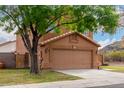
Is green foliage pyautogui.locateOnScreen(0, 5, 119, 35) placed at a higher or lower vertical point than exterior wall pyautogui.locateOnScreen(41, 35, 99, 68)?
higher

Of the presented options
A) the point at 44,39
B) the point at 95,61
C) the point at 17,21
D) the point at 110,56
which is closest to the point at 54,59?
the point at 44,39

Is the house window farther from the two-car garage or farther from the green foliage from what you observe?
the green foliage

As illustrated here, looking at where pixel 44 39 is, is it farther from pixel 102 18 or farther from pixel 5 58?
pixel 102 18

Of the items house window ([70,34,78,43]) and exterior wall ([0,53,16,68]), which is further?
exterior wall ([0,53,16,68])

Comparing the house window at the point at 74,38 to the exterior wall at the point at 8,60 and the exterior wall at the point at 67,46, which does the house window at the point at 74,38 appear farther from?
the exterior wall at the point at 8,60

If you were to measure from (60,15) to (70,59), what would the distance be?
→ 8601 mm

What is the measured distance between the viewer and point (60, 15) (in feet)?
71.4

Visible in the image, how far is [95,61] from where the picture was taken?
31.1 metres

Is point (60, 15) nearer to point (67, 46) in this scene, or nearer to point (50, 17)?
point (50, 17)

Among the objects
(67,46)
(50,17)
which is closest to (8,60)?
(67,46)

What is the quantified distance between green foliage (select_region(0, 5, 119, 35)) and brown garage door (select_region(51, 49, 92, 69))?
654cm

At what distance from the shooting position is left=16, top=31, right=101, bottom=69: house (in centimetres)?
2825

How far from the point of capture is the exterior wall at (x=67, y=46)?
2810cm

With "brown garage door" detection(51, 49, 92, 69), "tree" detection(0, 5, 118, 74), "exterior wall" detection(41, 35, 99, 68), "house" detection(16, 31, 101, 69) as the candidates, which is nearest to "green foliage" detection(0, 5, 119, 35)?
"tree" detection(0, 5, 118, 74)
